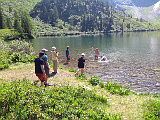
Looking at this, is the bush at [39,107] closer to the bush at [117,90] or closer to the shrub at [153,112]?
the shrub at [153,112]

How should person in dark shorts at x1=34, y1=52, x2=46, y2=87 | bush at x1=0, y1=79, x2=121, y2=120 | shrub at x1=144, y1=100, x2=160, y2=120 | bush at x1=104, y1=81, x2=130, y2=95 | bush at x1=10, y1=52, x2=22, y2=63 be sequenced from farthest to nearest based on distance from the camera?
bush at x1=10, y1=52, x2=22, y2=63 → bush at x1=104, y1=81, x2=130, y2=95 → person in dark shorts at x1=34, y1=52, x2=46, y2=87 → shrub at x1=144, y1=100, x2=160, y2=120 → bush at x1=0, y1=79, x2=121, y2=120

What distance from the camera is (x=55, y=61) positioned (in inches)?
684

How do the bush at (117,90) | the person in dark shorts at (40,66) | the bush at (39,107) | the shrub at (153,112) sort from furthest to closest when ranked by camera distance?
1. the bush at (117,90)
2. the person in dark shorts at (40,66)
3. the shrub at (153,112)
4. the bush at (39,107)

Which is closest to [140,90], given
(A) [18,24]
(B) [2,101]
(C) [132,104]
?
(C) [132,104]

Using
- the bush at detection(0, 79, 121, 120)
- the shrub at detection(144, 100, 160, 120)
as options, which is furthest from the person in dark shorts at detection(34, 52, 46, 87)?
the shrub at detection(144, 100, 160, 120)

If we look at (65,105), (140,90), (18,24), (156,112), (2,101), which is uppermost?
(18,24)

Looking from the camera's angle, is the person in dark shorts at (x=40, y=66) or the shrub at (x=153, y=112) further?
the person in dark shorts at (x=40, y=66)

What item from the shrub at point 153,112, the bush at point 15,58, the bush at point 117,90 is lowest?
the bush at point 117,90

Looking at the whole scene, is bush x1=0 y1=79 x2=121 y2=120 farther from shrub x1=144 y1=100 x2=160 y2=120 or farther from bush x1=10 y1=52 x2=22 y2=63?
bush x1=10 y1=52 x2=22 y2=63

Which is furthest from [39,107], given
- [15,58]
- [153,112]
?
[15,58]

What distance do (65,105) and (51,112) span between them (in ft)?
2.77

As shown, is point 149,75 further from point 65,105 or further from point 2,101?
point 2,101

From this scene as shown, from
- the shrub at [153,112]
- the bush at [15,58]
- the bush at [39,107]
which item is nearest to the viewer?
the bush at [39,107]

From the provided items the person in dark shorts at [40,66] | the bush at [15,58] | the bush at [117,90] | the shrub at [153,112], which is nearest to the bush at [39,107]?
the shrub at [153,112]
